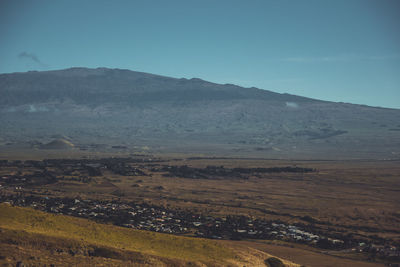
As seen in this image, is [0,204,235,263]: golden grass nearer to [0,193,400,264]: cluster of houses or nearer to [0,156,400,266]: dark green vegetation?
[0,156,400,266]: dark green vegetation

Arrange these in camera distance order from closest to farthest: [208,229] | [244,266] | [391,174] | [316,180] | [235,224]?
[244,266], [208,229], [235,224], [316,180], [391,174]

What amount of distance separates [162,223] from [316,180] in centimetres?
5202

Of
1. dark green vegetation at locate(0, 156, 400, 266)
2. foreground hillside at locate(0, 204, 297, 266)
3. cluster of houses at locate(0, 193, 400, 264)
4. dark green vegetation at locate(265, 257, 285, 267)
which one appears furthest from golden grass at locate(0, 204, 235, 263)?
cluster of houses at locate(0, 193, 400, 264)

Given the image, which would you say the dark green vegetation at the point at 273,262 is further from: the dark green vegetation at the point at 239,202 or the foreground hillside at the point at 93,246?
the dark green vegetation at the point at 239,202

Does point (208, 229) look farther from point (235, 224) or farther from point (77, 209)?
point (77, 209)

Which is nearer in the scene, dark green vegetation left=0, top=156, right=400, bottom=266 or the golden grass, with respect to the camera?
the golden grass

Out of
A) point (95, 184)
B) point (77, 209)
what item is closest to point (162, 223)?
point (77, 209)

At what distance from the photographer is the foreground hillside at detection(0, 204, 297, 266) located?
66.6 ft

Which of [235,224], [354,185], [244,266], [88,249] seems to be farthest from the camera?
[354,185]

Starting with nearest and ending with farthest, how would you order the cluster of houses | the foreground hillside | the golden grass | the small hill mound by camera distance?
1. the foreground hillside
2. the golden grass
3. the cluster of houses
4. the small hill mound

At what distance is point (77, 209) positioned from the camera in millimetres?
48656

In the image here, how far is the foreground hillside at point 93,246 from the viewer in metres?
20.3

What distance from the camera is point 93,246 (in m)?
22.7

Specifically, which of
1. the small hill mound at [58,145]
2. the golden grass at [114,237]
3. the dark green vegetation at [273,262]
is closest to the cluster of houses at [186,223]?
the golden grass at [114,237]
